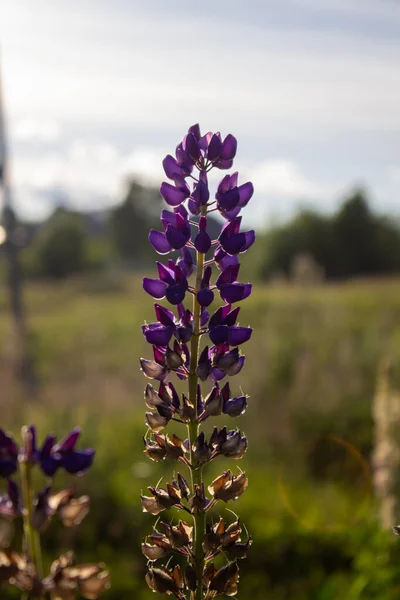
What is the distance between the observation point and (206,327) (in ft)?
4.23

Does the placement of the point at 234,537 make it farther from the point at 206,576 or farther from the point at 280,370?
the point at 280,370

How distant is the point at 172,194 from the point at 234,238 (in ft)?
0.47

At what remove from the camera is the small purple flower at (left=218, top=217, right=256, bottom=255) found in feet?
4.21

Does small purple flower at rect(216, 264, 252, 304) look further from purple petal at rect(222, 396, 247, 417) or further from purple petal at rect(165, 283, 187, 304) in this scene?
purple petal at rect(222, 396, 247, 417)

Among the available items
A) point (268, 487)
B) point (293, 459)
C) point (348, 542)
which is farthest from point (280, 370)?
point (348, 542)

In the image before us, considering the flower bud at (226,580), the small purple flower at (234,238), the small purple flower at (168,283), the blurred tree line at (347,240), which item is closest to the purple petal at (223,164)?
the small purple flower at (234,238)

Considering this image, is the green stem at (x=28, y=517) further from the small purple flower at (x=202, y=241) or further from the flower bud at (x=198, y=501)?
the small purple flower at (x=202, y=241)

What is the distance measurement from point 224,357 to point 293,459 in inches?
287

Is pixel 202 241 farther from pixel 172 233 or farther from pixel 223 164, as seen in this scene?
pixel 223 164

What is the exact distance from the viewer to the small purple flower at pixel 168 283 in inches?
49.8

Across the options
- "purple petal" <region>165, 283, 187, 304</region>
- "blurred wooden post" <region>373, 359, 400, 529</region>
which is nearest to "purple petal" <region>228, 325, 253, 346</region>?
"purple petal" <region>165, 283, 187, 304</region>

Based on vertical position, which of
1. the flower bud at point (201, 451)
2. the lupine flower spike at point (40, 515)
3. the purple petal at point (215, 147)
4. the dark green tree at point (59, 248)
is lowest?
the dark green tree at point (59, 248)

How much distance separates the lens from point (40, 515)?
1141mm

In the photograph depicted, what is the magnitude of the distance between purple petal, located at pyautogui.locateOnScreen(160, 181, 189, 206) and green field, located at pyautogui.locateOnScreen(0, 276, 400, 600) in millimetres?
2366
